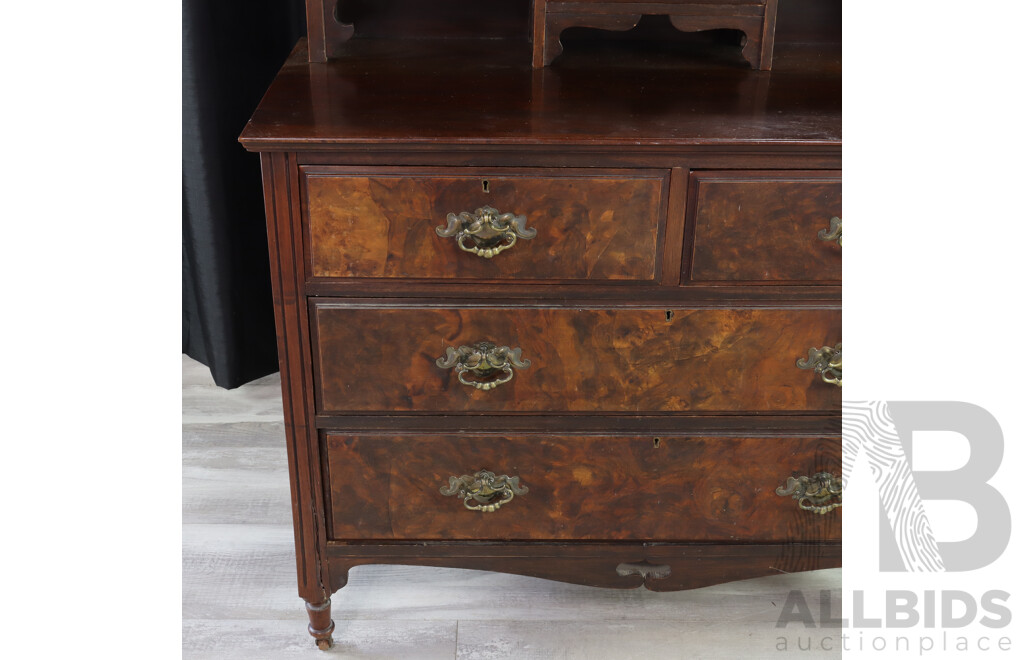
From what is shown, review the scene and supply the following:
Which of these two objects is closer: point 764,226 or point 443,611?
point 764,226

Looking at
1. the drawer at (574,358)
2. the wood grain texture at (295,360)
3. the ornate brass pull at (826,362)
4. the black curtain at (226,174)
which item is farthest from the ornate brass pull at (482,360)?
the black curtain at (226,174)

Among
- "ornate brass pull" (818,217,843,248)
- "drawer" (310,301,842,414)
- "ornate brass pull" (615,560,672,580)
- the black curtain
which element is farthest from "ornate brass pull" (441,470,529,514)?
the black curtain

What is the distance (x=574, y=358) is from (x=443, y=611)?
63 cm

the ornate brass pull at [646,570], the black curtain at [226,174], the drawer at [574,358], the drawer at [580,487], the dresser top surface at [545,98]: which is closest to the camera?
the dresser top surface at [545,98]

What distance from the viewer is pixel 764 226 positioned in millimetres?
1306

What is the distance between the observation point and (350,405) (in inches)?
56.2

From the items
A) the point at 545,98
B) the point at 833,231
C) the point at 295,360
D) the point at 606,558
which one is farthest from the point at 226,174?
the point at 833,231

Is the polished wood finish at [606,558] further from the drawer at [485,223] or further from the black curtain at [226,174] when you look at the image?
the black curtain at [226,174]

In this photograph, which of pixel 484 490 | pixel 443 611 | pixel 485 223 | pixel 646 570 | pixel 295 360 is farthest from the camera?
pixel 443 611

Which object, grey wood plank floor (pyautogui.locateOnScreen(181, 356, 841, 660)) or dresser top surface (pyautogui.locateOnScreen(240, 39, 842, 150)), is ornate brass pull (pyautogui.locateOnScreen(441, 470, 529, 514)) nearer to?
grey wood plank floor (pyautogui.locateOnScreen(181, 356, 841, 660))

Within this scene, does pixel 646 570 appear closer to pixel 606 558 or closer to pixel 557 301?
pixel 606 558

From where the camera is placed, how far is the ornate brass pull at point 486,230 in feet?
4.20

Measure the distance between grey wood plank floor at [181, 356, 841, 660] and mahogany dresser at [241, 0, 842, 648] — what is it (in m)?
0.12

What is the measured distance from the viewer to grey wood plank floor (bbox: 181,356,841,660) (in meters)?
1.66
